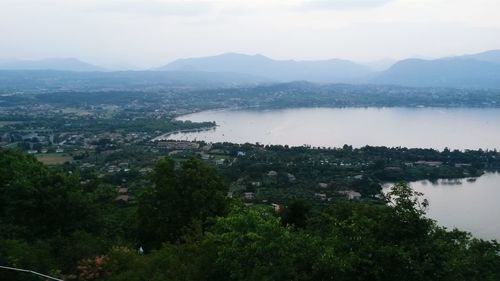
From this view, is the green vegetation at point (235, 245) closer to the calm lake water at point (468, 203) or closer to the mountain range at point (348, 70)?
the calm lake water at point (468, 203)

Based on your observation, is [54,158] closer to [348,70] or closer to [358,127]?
[358,127]

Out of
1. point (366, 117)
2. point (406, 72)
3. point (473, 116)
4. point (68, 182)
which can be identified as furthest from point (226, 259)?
point (406, 72)

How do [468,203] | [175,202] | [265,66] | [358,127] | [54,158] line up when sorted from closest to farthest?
[175,202], [468,203], [54,158], [358,127], [265,66]

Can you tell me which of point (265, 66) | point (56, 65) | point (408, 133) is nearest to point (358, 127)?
point (408, 133)

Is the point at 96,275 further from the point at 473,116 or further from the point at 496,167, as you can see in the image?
the point at 473,116

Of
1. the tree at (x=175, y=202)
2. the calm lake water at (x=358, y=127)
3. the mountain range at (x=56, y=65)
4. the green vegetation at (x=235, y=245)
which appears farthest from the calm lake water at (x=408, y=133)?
the mountain range at (x=56, y=65)

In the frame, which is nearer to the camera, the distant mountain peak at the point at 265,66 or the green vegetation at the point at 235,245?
the green vegetation at the point at 235,245
